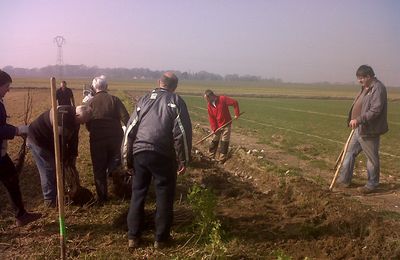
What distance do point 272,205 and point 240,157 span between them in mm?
4111

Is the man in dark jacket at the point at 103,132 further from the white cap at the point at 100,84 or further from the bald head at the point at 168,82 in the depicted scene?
the bald head at the point at 168,82

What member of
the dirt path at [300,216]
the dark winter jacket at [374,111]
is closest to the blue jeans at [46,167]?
the dirt path at [300,216]

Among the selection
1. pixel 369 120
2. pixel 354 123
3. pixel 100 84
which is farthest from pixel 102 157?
pixel 369 120

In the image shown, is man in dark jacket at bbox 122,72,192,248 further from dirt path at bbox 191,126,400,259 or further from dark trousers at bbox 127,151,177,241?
dirt path at bbox 191,126,400,259

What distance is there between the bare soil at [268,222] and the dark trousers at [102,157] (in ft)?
1.03

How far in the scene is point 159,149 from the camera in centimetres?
466

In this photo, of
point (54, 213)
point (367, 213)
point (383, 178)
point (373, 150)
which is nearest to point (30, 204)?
point (54, 213)

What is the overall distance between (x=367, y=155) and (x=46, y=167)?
5.69 m

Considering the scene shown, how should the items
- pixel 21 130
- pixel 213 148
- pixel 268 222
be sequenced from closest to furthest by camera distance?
pixel 21 130 < pixel 268 222 < pixel 213 148

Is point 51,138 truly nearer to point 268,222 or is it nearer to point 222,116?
point 268,222

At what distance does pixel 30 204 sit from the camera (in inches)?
253

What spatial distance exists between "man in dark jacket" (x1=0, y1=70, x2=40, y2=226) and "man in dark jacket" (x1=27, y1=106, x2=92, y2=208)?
0.51 meters

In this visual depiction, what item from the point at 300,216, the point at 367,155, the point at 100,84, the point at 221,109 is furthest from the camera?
the point at 221,109

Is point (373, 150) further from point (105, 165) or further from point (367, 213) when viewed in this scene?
point (105, 165)
